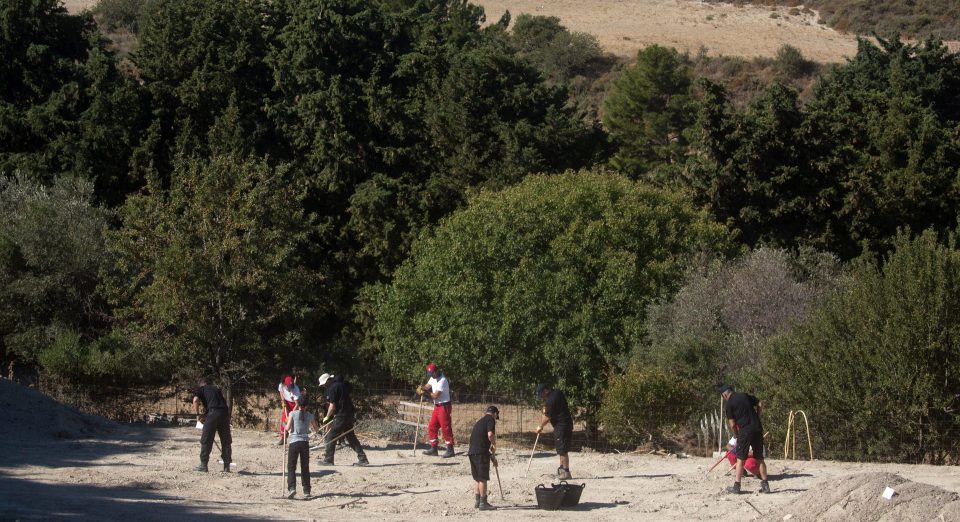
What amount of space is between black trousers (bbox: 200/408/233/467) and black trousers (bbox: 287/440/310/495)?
2.14 metres

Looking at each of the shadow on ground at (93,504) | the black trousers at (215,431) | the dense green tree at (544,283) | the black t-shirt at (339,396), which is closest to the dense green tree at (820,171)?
the dense green tree at (544,283)

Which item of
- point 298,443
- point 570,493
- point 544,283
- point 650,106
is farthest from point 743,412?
point 650,106

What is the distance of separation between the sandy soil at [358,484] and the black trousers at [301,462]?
302 mm

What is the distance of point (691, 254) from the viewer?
28.5 metres

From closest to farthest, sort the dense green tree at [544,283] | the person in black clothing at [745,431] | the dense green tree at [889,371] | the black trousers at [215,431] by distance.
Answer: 1. the person in black clothing at [745,431]
2. the black trousers at [215,431]
3. the dense green tree at [889,371]
4. the dense green tree at [544,283]

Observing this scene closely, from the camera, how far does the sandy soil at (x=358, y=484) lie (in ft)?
52.2

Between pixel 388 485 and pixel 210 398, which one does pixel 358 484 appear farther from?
pixel 210 398

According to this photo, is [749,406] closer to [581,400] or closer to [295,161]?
[581,400]

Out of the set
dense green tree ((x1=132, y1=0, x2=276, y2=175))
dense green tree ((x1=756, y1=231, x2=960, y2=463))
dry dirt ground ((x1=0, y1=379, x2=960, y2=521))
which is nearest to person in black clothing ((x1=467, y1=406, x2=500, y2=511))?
dry dirt ground ((x1=0, y1=379, x2=960, y2=521))

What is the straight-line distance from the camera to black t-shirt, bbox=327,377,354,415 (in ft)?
64.0

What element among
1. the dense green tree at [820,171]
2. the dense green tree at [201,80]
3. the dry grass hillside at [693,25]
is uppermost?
the dry grass hillside at [693,25]

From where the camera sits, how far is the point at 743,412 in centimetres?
1667

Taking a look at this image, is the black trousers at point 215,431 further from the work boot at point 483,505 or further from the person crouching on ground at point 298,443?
the work boot at point 483,505

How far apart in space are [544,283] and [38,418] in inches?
469
